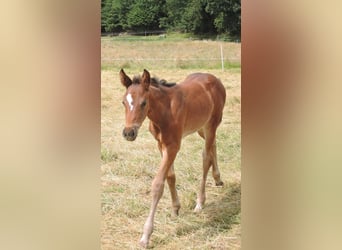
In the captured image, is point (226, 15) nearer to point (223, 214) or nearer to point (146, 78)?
point (146, 78)

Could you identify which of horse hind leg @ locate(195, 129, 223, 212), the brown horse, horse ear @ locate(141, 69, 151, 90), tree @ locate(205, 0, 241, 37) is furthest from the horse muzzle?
tree @ locate(205, 0, 241, 37)

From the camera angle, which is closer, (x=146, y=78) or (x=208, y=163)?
(x=146, y=78)

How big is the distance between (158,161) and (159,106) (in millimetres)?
145

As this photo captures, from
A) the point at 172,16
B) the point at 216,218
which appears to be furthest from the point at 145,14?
the point at 216,218

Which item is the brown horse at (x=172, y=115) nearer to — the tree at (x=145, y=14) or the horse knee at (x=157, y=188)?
the horse knee at (x=157, y=188)

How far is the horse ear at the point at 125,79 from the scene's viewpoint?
1108mm

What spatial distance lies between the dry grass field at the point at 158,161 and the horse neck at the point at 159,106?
5 cm

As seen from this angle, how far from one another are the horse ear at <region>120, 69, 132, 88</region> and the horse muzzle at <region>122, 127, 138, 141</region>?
0.33 feet

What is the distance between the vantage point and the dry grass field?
1168 mm

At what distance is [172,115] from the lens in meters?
1.15

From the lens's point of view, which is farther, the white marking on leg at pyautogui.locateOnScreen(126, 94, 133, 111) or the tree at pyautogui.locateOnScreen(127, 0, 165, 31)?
the tree at pyautogui.locateOnScreen(127, 0, 165, 31)

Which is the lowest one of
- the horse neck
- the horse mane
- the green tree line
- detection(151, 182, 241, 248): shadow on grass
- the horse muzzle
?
detection(151, 182, 241, 248): shadow on grass

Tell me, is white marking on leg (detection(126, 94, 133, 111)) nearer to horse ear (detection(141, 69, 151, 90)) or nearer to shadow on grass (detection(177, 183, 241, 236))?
horse ear (detection(141, 69, 151, 90))
